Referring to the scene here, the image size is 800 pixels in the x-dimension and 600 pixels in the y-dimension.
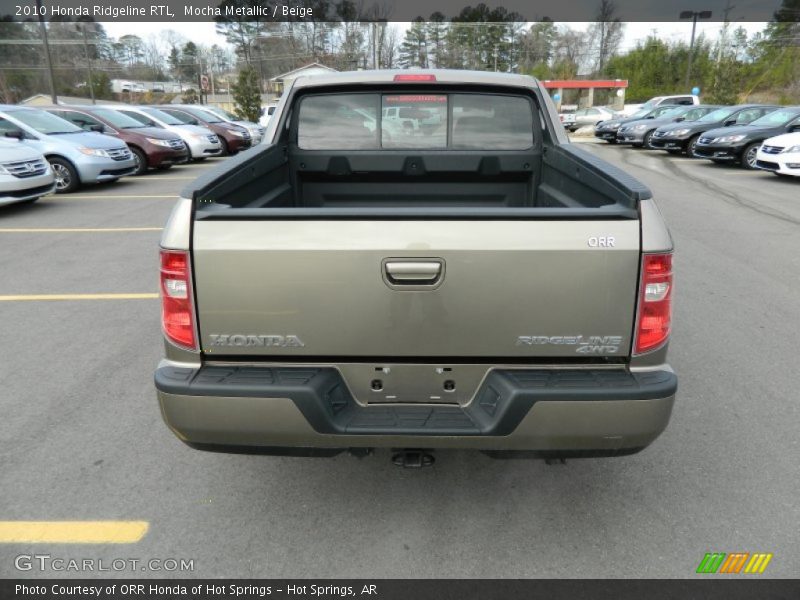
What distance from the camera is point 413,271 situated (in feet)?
7.39

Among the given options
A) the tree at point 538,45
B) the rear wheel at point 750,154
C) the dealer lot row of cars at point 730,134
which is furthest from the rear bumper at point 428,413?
the tree at point 538,45

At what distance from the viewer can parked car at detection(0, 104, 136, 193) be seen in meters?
11.7

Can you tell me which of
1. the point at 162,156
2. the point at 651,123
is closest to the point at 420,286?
the point at 162,156

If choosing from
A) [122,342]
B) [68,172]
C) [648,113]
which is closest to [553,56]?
[648,113]

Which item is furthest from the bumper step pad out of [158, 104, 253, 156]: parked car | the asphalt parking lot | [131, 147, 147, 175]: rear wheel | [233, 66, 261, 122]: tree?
[233, 66, 261, 122]: tree

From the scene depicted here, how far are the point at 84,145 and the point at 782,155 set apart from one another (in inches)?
606

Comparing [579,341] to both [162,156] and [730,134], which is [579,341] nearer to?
[162,156]

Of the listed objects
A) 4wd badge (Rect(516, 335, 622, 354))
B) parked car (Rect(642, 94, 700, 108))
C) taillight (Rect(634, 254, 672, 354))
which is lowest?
4wd badge (Rect(516, 335, 622, 354))

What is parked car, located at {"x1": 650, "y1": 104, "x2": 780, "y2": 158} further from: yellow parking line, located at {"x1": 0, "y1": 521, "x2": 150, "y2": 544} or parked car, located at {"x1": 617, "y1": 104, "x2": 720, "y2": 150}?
yellow parking line, located at {"x1": 0, "y1": 521, "x2": 150, "y2": 544}

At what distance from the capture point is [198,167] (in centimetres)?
1777

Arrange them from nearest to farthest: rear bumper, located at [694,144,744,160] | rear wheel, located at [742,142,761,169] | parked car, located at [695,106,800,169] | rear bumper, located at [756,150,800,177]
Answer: rear bumper, located at [756,150,800,177], parked car, located at [695,106,800,169], rear wheel, located at [742,142,761,169], rear bumper, located at [694,144,744,160]

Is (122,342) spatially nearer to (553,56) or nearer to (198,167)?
(198,167)

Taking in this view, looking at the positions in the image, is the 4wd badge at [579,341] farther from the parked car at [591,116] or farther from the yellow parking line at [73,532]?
the parked car at [591,116]

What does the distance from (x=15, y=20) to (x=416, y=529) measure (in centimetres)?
6440
